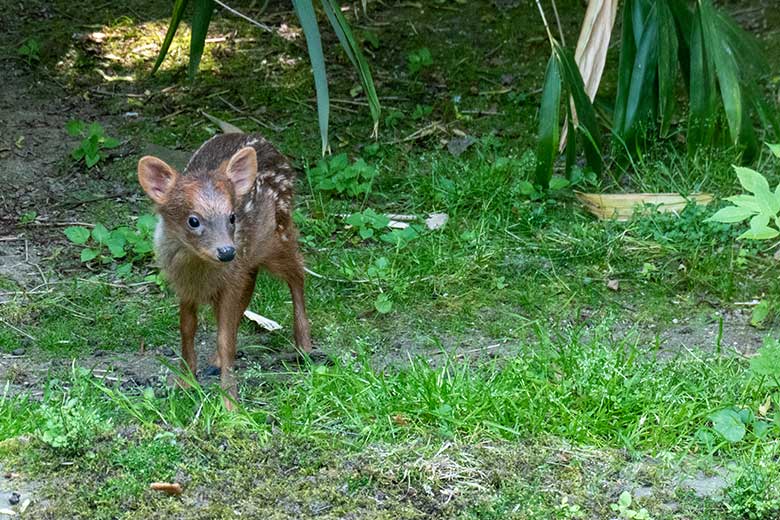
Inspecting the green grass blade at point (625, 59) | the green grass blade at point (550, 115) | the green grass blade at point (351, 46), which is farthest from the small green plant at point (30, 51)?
the green grass blade at point (625, 59)

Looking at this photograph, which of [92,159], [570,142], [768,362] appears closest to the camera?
[768,362]

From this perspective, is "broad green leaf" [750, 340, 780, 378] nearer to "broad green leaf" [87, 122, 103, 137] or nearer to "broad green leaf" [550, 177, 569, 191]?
"broad green leaf" [550, 177, 569, 191]

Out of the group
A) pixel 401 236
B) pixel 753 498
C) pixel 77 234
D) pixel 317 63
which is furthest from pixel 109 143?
pixel 753 498

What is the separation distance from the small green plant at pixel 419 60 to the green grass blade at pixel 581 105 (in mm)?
2079

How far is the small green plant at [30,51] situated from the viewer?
350 inches

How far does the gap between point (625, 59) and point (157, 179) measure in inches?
123

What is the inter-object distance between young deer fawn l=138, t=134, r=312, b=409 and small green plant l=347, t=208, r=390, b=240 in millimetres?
928

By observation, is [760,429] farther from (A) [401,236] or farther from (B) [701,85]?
(B) [701,85]

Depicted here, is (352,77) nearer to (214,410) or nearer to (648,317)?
(648,317)

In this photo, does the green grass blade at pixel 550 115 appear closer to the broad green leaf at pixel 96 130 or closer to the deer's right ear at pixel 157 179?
the deer's right ear at pixel 157 179

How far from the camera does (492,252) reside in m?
7.00

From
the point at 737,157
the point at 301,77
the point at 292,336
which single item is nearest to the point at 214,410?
the point at 292,336

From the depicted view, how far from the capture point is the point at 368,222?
7289 mm

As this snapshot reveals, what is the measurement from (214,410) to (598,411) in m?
1.47
